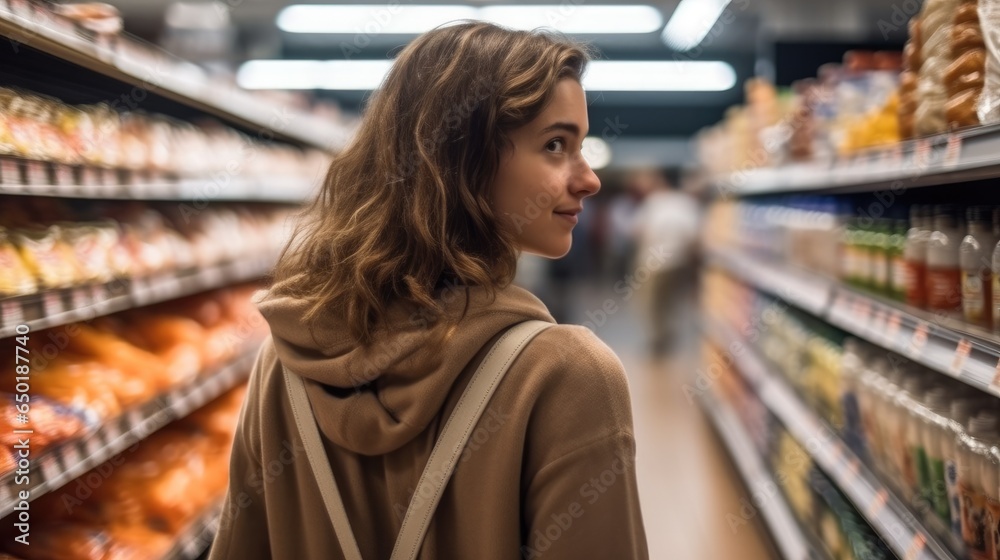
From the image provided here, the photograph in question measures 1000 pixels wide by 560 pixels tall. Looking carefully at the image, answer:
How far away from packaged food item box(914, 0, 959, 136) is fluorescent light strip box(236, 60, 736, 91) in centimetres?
703

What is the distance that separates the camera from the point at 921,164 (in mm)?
1992

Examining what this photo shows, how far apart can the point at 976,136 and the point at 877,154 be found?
739 mm

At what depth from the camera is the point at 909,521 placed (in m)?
2.09

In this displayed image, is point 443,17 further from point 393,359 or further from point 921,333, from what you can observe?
point 393,359

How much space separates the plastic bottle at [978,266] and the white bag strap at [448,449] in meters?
1.28

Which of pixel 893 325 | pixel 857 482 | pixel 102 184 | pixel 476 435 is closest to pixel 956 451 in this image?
pixel 893 325

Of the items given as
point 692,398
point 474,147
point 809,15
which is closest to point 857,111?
point 809,15

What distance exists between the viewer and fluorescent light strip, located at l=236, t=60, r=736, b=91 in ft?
30.7

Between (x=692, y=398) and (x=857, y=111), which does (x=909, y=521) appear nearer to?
(x=857, y=111)

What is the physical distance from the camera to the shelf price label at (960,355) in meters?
1.72

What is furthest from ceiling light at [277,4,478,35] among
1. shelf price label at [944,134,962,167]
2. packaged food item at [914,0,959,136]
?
shelf price label at [944,134,962,167]

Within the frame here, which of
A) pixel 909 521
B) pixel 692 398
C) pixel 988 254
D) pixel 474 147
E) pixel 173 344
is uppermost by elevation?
pixel 474 147

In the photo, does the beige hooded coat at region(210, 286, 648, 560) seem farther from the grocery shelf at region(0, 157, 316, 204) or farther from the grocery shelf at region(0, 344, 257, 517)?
the grocery shelf at region(0, 344, 257, 517)

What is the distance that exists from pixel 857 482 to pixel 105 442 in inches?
86.6
